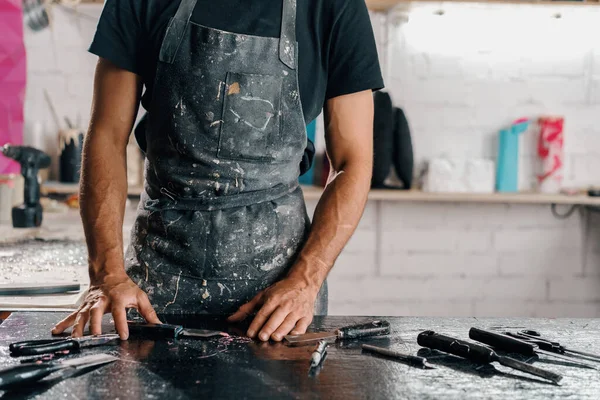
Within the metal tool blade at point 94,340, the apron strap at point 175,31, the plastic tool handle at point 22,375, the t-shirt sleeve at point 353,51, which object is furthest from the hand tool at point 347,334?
the apron strap at point 175,31

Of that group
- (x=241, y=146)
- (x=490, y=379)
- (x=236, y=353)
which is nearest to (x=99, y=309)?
(x=236, y=353)

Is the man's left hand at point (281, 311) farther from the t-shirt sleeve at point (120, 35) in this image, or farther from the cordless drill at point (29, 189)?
the cordless drill at point (29, 189)

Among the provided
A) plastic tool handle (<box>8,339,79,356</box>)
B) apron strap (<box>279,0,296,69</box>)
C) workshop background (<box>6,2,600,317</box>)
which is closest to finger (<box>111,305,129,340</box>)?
plastic tool handle (<box>8,339,79,356</box>)

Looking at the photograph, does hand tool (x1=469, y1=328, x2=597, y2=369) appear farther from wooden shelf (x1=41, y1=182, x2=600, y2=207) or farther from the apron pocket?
wooden shelf (x1=41, y1=182, x2=600, y2=207)

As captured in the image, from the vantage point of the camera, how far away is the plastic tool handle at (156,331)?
56.7 inches

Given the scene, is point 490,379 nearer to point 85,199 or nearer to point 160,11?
point 85,199

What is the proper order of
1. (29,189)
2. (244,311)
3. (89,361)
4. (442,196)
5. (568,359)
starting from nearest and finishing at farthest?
(89,361), (568,359), (244,311), (29,189), (442,196)

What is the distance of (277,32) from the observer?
194 cm

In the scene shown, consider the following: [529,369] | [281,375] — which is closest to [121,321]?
[281,375]

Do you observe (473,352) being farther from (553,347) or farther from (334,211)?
(334,211)

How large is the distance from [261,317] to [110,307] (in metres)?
0.30

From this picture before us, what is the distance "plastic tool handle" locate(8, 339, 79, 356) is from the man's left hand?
13.0 inches

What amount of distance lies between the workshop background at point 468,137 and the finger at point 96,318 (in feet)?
8.45

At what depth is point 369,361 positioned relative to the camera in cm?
132
